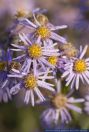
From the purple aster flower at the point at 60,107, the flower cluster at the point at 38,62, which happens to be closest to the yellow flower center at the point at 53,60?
the flower cluster at the point at 38,62

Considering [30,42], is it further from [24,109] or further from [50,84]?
[24,109]

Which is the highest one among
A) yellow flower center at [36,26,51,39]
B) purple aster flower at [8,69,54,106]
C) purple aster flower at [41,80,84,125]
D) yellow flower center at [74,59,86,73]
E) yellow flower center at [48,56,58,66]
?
yellow flower center at [36,26,51,39]

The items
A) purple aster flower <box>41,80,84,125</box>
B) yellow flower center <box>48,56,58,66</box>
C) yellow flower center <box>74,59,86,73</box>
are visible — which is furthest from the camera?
purple aster flower <box>41,80,84,125</box>

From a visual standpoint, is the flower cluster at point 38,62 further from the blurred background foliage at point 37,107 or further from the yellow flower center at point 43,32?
the blurred background foliage at point 37,107

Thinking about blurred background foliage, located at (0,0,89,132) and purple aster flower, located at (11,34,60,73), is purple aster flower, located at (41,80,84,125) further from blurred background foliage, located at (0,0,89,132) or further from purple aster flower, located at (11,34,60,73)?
purple aster flower, located at (11,34,60,73)

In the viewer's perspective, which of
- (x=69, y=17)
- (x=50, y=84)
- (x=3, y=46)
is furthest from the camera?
(x=69, y=17)

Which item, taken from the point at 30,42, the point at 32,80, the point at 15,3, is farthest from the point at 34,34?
the point at 15,3

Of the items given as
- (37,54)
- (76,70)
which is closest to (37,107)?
(76,70)

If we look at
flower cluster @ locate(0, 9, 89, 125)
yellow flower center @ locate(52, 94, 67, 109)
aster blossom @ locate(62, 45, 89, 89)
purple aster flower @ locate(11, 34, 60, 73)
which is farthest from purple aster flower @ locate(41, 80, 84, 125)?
purple aster flower @ locate(11, 34, 60, 73)
